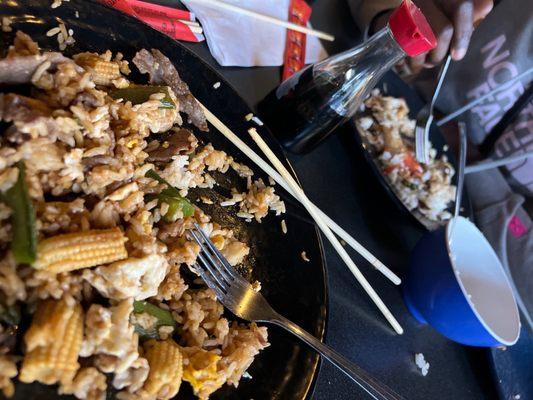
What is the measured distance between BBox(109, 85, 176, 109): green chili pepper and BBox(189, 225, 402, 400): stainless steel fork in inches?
12.6

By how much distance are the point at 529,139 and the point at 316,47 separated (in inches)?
45.2

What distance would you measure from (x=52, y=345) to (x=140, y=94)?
634 millimetres

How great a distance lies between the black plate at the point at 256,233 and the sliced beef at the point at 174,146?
11 centimetres

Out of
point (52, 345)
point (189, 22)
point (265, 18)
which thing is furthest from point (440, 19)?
point (52, 345)

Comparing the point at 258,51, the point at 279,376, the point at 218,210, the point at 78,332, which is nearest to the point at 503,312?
the point at 279,376

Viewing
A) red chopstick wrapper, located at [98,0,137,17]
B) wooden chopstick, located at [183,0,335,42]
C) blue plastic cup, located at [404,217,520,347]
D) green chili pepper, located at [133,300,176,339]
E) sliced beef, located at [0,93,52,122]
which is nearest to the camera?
sliced beef, located at [0,93,52,122]

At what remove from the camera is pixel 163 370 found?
3.06ft

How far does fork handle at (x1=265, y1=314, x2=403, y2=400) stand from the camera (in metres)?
1.13

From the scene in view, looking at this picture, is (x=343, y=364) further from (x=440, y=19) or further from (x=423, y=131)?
(x=440, y=19)

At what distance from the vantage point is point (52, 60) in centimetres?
101

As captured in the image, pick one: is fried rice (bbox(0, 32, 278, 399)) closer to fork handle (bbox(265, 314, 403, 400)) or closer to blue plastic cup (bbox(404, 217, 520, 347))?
fork handle (bbox(265, 314, 403, 400))

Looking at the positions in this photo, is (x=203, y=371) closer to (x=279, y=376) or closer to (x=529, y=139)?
(x=279, y=376)

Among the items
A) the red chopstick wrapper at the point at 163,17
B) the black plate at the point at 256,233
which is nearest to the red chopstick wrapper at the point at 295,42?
the red chopstick wrapper at the point at 163,17

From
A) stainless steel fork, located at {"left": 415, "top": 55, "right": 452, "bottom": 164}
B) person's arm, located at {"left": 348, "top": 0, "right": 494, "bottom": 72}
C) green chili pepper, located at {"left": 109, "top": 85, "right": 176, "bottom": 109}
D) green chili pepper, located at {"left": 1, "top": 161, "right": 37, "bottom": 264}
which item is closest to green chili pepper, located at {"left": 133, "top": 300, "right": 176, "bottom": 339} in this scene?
green chili pepper, located at {"left": 1, "top": 161, "right": 37, "bottom": 264}
